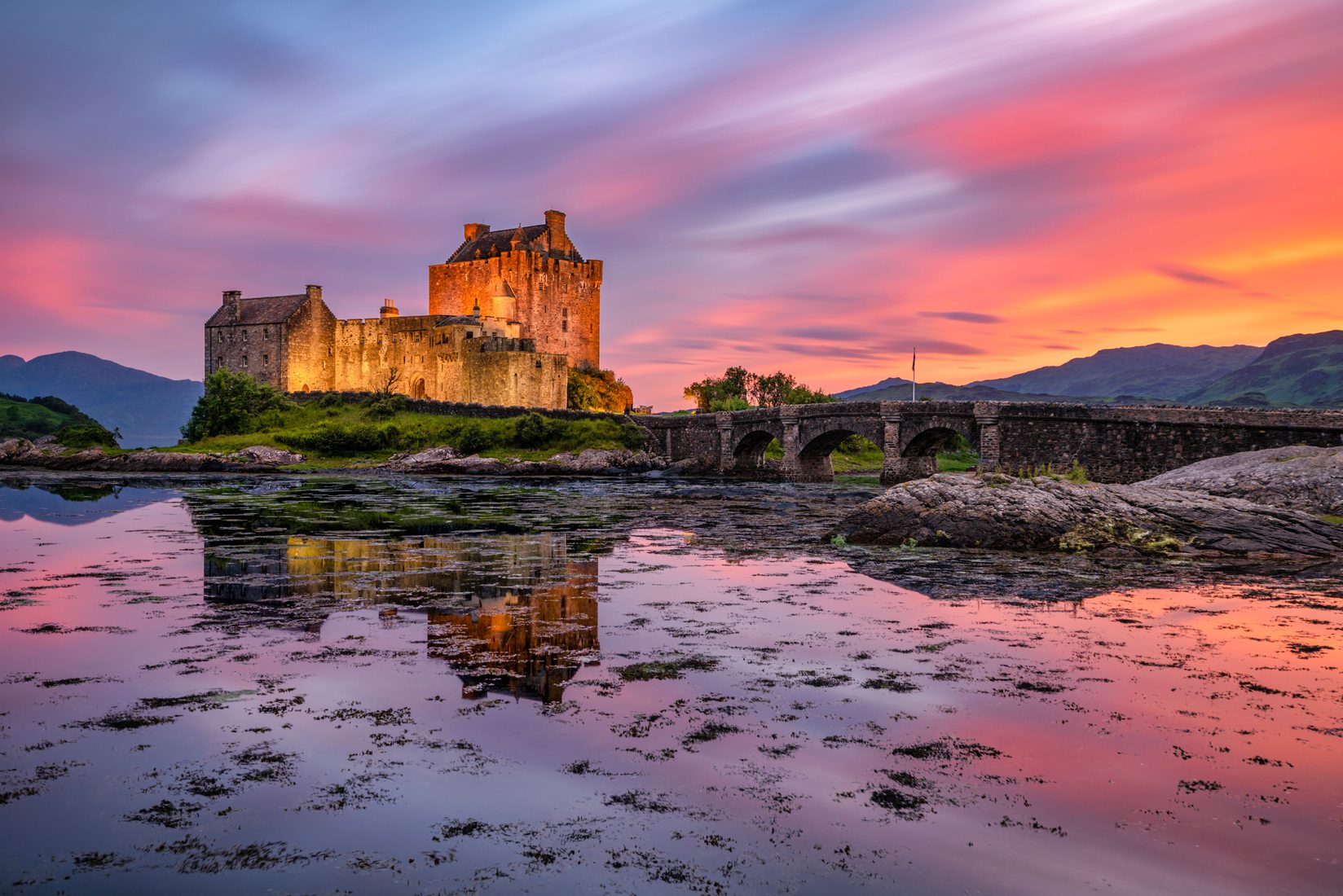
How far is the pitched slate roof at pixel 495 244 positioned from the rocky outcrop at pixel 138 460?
41.1m

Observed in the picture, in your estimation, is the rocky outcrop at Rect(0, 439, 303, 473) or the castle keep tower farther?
the castle keep tower

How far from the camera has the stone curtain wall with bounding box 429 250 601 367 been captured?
9444 centimetres

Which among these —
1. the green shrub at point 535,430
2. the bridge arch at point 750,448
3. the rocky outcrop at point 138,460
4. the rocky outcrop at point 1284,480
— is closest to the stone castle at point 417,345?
the green shrub at point 535,430

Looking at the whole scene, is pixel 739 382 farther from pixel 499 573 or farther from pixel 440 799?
pixel 440 799

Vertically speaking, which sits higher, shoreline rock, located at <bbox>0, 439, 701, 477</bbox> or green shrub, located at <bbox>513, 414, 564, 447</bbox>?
green shrub, located at <bbox>513, 414, 564, 447</bbox>

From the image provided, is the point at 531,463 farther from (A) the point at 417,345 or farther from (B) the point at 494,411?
(A) the point at 417,345

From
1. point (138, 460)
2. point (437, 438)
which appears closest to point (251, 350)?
point (437, 438)

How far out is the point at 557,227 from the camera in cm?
10125

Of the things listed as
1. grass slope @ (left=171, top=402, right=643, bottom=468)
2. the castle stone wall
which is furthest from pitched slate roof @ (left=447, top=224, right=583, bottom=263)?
grass slope @ (left=171, top=402, right=643, bottom=468)

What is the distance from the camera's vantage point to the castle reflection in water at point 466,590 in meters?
8.73

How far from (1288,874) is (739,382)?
109 metres

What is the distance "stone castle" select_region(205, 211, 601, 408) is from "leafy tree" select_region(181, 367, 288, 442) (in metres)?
7.51

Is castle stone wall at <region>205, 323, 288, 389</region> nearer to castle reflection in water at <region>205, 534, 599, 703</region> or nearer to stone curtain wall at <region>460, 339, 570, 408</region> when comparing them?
stone curtain wall at <region>460, 339, 570, 408</region>

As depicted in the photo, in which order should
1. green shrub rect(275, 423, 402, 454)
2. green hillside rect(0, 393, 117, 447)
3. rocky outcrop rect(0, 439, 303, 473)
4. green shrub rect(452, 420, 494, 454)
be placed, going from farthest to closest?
1. green shrub rect(275, 423, 402, 454)
2. green shrub rect(452, 420, 494, 454)
3. green hillside rect(0, 393, 117, 447)
4. rocky outcrop rect(0, 439, 303, 473)
